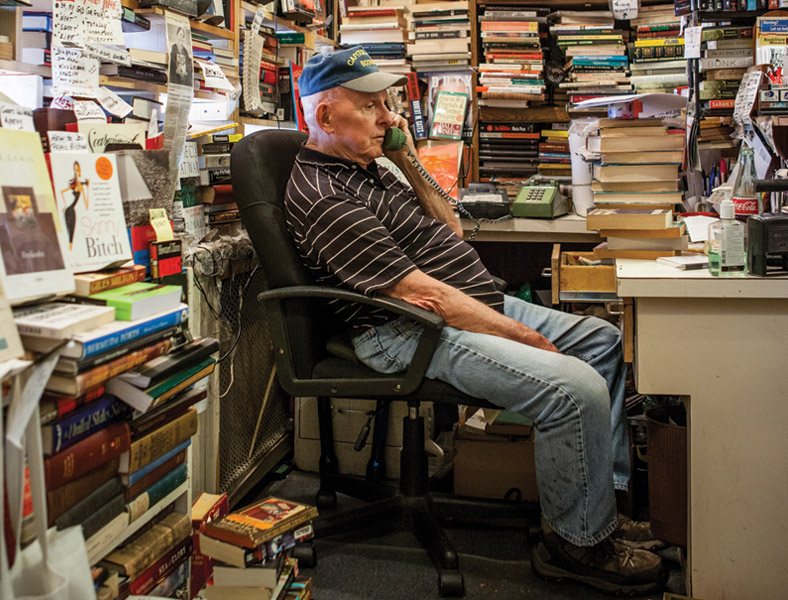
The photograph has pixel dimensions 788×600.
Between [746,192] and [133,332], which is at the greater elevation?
[746,192]

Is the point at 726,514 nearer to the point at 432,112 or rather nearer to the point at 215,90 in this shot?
the point at 215,90

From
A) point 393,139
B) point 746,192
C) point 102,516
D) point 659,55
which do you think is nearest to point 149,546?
point 102,516

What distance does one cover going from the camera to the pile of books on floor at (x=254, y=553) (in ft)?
4.94

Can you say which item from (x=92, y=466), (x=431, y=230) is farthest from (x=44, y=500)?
(x=431, y=230)

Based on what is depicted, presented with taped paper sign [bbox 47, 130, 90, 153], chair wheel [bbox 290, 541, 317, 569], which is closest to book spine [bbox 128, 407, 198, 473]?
taped paper sign [bbox 47, 130, 90, 153]

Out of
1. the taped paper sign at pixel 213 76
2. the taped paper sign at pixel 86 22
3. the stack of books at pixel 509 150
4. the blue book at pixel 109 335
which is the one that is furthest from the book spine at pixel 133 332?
the stack of books at pixel 509 150

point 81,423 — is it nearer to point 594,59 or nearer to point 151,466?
point 151,466

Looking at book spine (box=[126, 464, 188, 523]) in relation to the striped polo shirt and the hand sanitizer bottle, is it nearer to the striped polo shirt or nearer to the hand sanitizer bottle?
the striped polo shirt

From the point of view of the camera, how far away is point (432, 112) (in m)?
3.46

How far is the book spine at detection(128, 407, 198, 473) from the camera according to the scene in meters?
1.27

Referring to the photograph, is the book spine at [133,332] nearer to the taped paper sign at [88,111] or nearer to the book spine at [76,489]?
the book spine at [76,489]

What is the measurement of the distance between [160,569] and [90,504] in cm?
28

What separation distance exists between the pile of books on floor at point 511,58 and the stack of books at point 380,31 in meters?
0.38

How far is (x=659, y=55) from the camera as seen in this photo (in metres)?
3.32
